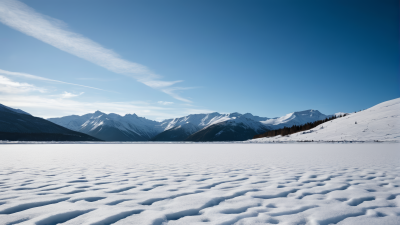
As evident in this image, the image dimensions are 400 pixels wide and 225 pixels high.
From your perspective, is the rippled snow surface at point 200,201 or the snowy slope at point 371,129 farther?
the snowy slope at point 371,129

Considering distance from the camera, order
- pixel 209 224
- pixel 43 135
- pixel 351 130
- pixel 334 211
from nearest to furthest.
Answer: pixel 209 224 → pixel 334 211 → pixel 351 130 → pixel 43 135

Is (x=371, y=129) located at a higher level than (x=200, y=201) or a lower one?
higher

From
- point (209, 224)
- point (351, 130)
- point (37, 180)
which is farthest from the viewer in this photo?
point (351, 130)

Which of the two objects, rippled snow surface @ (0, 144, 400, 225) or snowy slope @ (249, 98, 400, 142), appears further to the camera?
snowy slope @ (249, 98, 400, 142)

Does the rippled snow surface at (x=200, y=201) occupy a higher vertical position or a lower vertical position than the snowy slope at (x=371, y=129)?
lower

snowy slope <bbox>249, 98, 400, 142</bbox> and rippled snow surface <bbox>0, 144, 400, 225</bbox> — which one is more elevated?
snowy slope <bbox>249, 98, 400, 142</bbox>

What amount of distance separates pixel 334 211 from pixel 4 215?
6845 mm

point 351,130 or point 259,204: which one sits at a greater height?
point 351,130

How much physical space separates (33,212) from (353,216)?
6.65m

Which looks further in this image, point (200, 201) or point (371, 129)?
point (371, 129)

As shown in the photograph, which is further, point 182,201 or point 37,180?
point 37,180

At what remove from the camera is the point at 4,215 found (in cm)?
420

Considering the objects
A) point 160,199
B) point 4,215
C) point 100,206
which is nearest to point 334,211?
point 160,199

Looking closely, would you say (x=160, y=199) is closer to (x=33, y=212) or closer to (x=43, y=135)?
(x=33, y=212)
